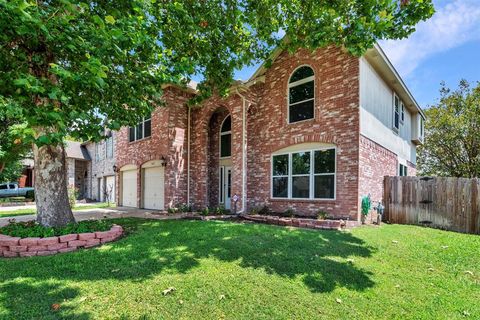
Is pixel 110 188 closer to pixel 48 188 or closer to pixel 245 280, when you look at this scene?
pixel 48 188

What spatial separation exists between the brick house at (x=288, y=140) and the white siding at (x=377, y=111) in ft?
0.13

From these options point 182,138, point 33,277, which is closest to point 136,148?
point 182,138

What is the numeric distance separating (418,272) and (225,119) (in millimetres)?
9940

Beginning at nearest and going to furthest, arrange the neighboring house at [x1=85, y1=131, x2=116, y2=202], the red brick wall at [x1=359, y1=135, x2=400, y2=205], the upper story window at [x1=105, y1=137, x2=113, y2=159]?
1. the red brick wall at [x1=359, y1=135, x2=400, y2=205]
2. the neighboring house at [x1=85, y1=131, x2=116, y2=202]
3. the upper story window at [x1=105, y1=137, x2=113, y2=159]

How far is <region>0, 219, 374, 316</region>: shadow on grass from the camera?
3922 millimetres

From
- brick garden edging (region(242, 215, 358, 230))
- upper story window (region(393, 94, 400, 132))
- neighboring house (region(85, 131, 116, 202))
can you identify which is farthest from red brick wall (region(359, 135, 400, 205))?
neighboring house (region(85, 131, 116, 202))

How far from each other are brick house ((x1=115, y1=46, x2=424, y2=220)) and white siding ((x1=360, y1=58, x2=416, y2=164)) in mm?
40

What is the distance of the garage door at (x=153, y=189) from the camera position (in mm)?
12886

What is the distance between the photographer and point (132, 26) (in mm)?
4699

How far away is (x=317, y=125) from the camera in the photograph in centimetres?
923

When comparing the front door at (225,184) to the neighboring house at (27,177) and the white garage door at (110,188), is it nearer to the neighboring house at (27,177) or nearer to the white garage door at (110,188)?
the white garage door at (110,188)

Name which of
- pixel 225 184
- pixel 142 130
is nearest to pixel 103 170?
A: pixel 142 130

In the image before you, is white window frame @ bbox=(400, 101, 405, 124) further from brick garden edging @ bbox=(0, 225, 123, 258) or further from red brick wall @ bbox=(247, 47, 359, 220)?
brick garden edging @ bbox=(0, 225, 123, 258)

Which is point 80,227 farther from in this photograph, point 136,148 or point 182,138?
point 136,148
